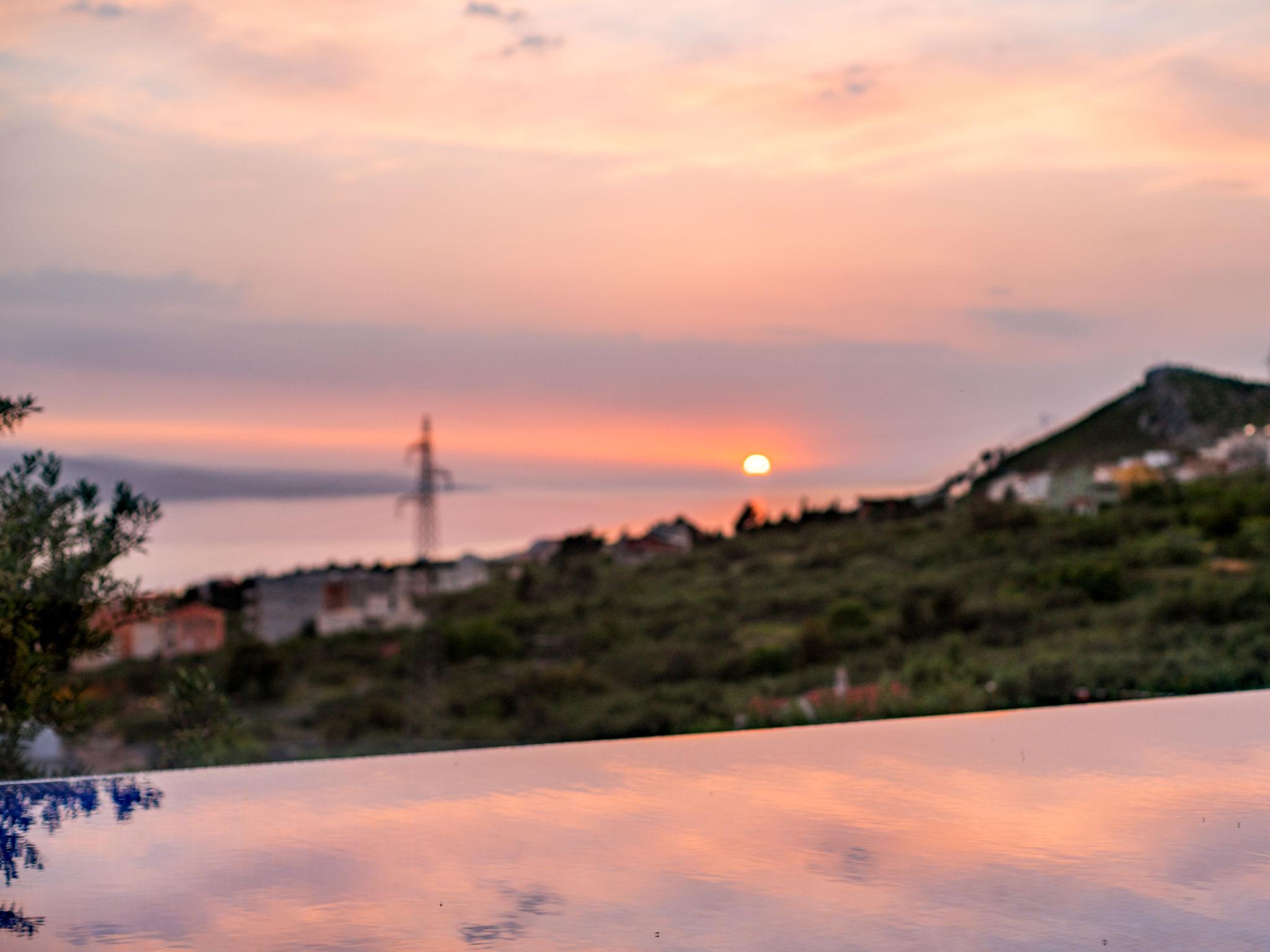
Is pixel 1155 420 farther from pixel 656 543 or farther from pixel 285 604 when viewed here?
pixel 285 604

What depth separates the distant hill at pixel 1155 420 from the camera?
148ft

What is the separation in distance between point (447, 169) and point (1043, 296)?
9.03m

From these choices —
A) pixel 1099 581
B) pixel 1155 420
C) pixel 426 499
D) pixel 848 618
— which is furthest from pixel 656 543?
pixel 426 499

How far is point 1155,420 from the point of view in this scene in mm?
46531

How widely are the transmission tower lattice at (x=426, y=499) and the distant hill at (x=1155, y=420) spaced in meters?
32.6

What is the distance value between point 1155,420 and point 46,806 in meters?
47.7

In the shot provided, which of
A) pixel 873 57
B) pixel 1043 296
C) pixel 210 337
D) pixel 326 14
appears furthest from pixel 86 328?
pixel 1043 296

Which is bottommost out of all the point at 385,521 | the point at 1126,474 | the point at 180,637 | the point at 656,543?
the point at 180,637

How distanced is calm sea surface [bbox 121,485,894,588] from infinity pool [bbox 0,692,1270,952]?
9.27 ft

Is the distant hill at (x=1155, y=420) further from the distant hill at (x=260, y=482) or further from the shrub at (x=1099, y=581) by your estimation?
the distant hill at (x=260, y=482)

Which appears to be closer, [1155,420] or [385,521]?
[385,521]

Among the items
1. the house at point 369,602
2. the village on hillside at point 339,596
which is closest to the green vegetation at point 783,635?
the house at point 369,602

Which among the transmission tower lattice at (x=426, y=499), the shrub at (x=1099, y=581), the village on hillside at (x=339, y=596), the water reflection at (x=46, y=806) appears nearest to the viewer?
the water reflection at (x=46, y=806)

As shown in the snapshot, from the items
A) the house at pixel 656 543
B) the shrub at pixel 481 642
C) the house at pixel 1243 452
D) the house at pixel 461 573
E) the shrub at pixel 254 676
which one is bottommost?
the shrub at pixel 254 676
